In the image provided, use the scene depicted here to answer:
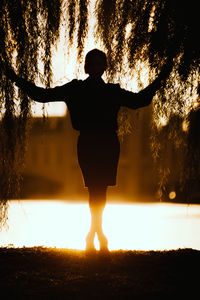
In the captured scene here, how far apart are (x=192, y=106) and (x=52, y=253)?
140cm

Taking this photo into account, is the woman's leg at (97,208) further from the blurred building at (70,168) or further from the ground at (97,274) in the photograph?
the blurred building at (70,168)

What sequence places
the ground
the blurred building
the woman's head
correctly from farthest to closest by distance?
the blurred building
the woman's head
the ground

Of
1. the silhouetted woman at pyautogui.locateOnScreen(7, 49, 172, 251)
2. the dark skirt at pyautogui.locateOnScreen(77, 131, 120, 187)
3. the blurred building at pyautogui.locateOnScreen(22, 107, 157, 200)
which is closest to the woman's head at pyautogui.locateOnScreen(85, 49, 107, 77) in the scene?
the silhouetted woman at pyautogui.locateOnScreen(7, 49, 172, 251)

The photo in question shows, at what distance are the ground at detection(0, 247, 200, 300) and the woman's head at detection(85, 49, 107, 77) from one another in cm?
112

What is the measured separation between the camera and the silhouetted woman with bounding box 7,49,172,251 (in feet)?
8.11

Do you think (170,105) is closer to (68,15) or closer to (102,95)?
(102,95)

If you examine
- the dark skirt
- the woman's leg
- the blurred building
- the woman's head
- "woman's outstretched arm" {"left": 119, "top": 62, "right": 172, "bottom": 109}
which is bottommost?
the blurred building

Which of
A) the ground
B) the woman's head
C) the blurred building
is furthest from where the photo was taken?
the blurred building

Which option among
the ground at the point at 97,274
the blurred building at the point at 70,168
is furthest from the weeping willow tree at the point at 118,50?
the blurred building at the point at 70,168

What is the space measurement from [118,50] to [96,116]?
1.89 feet

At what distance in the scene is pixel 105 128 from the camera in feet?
8.16

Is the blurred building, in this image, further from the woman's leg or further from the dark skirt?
the dark skirt

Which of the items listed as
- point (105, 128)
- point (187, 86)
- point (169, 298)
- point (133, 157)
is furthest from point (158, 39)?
point (133, 157)

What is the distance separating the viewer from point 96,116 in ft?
8.22
